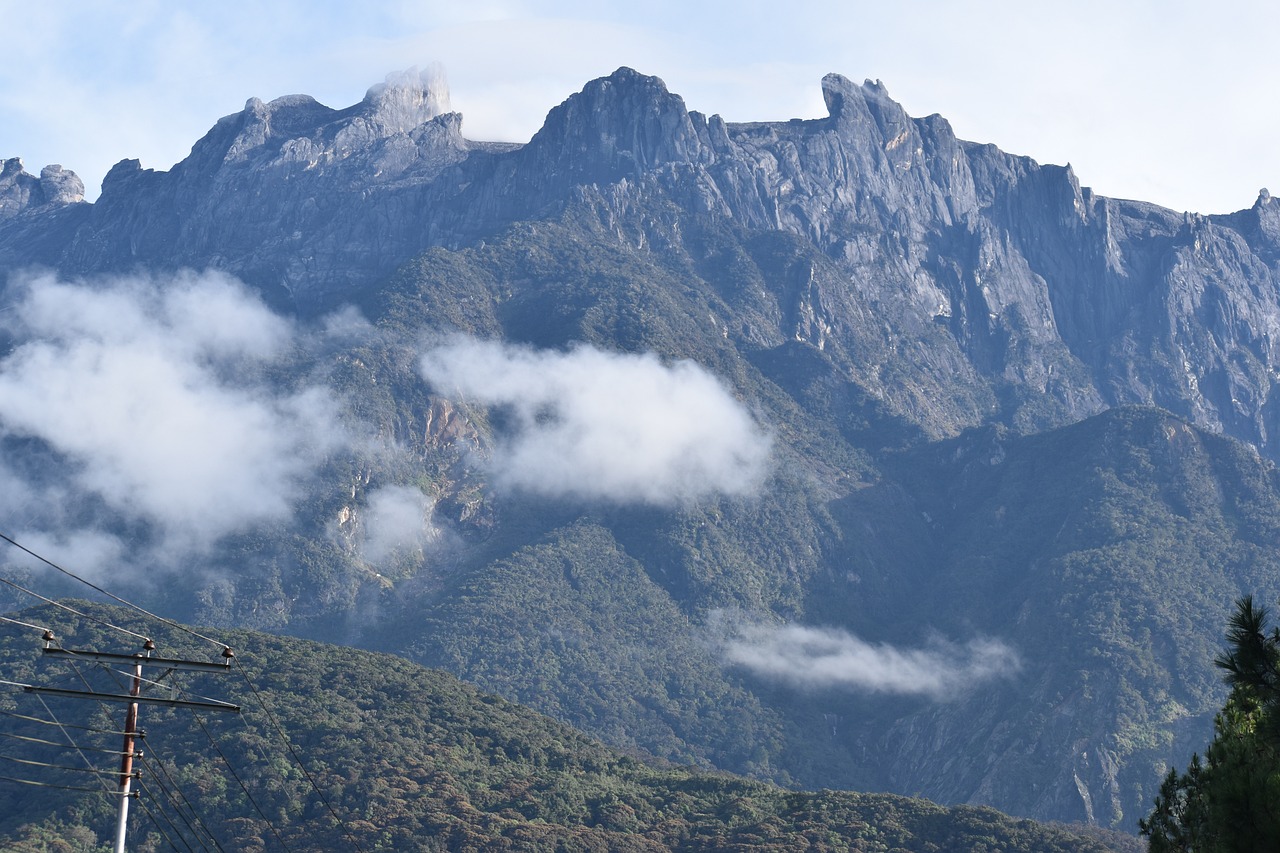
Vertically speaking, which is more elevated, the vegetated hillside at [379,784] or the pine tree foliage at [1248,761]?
the vegetated hillside at [379,784]

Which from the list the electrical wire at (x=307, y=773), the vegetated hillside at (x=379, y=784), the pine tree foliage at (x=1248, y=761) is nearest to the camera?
the pine tree foliage at (x=1248, y=761)

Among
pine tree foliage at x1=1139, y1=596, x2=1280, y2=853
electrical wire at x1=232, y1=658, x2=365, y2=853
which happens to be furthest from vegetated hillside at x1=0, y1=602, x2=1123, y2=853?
pine tree foliage at x1=1139, y1=596, x2=1280, y2=853

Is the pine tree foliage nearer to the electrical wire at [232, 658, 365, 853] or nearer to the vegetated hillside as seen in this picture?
the electrical wire at [232, 658, 365, 853]

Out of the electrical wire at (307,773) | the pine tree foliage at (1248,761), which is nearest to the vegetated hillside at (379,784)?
the electrical wire at (307,773)

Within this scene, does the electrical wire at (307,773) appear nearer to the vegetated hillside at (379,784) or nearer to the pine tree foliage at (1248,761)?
the vegetated hillside at (379,784)

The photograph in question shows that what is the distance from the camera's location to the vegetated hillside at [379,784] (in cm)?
12838

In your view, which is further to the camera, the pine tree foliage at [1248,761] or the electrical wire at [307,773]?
the electrical wire at [307,773]

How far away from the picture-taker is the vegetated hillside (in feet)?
→ 421

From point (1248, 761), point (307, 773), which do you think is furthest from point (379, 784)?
point (1248, 761)

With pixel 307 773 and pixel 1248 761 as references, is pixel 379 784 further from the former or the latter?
pixel 1248 761

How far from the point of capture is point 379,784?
13750 cm

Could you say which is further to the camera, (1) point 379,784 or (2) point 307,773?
(1) point 379,784

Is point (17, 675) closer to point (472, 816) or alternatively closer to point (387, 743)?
point (387, 743)

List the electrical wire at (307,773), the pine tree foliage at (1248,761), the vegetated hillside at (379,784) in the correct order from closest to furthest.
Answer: the pine tree foliage at (1248,761)
the electrical wire at (307,773)
the vegetated hillside at (379,784)
